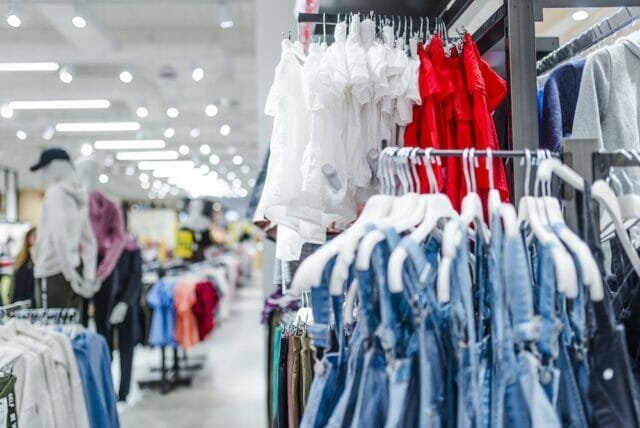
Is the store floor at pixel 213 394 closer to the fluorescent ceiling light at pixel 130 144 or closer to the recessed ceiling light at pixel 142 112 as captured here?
the recessed ceiling light at pixel 142 112

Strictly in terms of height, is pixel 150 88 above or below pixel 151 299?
above

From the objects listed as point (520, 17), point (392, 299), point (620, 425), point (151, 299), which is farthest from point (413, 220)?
point (151, 299)

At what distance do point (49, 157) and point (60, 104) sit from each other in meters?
2.00

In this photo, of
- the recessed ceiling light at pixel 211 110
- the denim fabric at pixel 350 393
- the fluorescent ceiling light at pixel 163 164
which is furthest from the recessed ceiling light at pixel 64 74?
the fluorescent ceiling light at pixel 163 164

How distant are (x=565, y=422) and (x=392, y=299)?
380mm

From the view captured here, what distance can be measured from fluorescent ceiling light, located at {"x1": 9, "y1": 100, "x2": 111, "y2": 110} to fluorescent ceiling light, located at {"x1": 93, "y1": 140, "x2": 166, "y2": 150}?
2242mm

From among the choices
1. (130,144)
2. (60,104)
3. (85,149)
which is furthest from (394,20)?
(130,144)

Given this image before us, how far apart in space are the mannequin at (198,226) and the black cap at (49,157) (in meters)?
4.15

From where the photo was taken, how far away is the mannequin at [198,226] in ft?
27.2

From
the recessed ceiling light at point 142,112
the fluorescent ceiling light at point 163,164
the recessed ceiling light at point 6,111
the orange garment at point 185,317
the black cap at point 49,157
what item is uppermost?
the recessed ceiling light at point 142,112

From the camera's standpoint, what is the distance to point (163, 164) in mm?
13039

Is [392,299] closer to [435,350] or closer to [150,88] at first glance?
[435,350]

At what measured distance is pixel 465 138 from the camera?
5.82 feet

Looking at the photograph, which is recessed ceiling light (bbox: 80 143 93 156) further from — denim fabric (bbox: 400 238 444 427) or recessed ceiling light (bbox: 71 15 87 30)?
denim fabric (bbox: 400 238 444 427)
